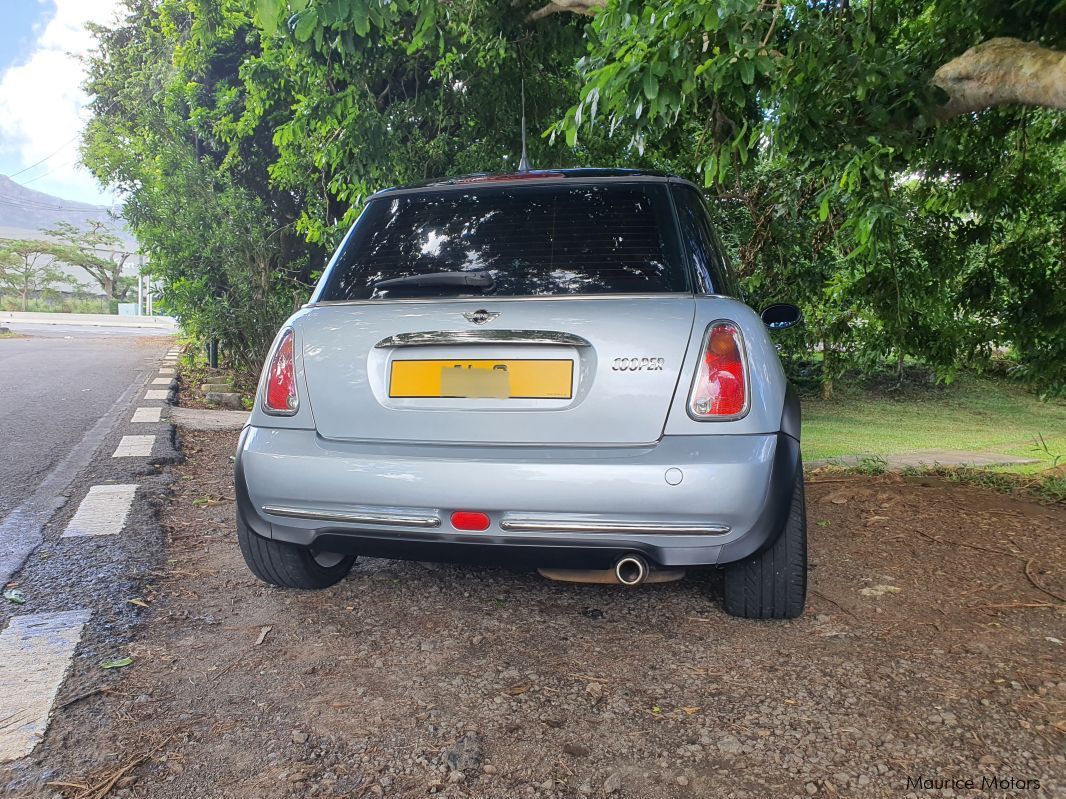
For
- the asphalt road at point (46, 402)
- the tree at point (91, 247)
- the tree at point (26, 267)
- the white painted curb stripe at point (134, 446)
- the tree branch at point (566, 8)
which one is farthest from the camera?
the tree at point (26, 267)

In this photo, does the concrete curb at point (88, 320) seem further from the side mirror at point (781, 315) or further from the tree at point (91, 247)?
the side mirror at point (781, 315)

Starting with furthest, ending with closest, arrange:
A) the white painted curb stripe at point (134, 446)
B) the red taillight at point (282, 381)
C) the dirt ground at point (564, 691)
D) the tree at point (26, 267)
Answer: the tree at point (26, 267) → the white painted curb stripe at point (134, 446) → the red taillight at point (282, 381) → the dirt ground at point (564, 691)

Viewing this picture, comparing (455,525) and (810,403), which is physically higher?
(455,525)

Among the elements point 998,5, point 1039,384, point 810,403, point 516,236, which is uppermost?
point 998,5

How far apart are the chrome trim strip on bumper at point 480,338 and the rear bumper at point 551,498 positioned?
1.06 feet

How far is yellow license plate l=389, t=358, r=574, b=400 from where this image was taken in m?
2.30

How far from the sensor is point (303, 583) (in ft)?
9.75

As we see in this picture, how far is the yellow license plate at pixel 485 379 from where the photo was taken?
230cm

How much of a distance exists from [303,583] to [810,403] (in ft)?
57.4

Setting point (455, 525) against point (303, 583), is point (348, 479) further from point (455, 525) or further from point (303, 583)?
point (303, 583)

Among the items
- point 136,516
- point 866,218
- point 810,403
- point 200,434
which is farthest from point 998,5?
point 810,403

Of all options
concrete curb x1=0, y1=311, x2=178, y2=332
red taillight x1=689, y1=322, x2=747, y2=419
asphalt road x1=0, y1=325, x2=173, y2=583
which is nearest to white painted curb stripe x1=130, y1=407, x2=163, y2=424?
asphalt road x1=0, y1=325, x2=173, y2=583

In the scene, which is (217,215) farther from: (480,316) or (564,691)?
(564,691)

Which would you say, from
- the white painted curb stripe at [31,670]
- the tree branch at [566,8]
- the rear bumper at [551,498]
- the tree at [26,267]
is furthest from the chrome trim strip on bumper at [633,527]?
the tree at [26,267]
